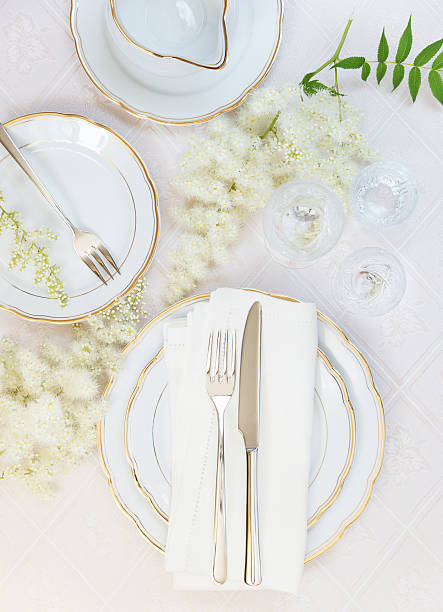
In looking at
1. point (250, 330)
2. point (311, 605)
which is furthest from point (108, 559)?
point (250, 330)

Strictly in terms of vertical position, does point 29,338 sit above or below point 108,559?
above

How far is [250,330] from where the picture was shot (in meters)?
0.81

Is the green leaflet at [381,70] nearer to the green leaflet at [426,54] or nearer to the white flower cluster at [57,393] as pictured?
the green leaflet at [426,54]

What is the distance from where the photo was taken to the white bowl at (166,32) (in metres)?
0.82

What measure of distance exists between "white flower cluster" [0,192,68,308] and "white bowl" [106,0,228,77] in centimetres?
28

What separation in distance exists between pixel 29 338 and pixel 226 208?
0.37 meters

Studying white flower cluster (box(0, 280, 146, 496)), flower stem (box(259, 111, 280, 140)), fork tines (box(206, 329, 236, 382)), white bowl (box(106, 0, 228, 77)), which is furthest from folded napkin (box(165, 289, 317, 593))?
white bowl (box(106, 0, 228, 77))

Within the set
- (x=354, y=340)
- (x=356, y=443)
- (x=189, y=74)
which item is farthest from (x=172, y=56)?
(x=356, y=443)

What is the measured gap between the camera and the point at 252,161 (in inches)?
33.0

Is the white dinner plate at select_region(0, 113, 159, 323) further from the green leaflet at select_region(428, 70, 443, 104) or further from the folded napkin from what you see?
the green leaflet at select_region(428, 70, 443, 104)

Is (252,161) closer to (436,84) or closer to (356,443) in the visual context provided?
(436,84)

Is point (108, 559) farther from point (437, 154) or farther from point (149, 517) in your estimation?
point (437, 154)

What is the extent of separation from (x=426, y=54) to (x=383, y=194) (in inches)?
8.1

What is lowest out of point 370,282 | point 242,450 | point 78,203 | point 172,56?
point 242,450
